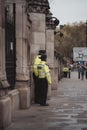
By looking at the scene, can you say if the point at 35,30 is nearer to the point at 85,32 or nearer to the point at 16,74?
the point at 16,74

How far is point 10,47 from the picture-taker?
15.3 meters

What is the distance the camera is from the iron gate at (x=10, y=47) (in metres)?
14.9

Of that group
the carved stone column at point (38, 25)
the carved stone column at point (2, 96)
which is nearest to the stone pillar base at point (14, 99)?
the carved stone column at point (2, 96)

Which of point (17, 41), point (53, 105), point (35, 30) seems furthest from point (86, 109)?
point (35, 30)

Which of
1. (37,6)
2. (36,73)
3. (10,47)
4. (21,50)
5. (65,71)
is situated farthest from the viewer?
(65,71)

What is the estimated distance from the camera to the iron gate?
14.9 m

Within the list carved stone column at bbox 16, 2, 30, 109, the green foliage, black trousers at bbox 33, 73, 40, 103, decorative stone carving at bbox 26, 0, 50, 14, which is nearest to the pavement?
black trousers at bbox 33, 73, 40, 103

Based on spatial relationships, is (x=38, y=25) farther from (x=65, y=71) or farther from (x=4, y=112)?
(x=65, y=71)

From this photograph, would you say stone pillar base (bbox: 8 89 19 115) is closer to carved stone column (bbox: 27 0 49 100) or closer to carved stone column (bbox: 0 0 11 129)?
carved stone column (bbox: 0 0 11 129)

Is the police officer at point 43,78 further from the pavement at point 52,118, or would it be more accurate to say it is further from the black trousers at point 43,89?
the pavement at point 52,118

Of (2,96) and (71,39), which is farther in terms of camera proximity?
(71,39)

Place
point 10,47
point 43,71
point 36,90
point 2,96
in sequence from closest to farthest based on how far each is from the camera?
point 2,96 < point 10,47 < point 43,71 < point 36,90

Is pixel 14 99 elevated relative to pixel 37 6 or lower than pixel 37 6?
lower

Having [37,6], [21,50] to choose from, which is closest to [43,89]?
[21,50]
